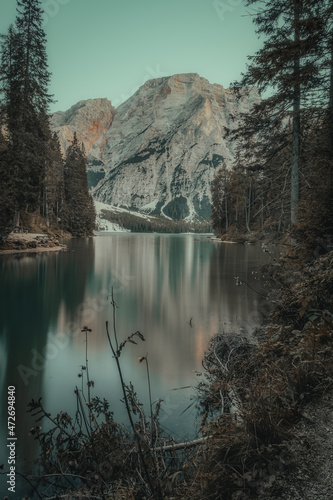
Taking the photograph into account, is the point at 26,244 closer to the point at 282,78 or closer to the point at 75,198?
the point at 282,78

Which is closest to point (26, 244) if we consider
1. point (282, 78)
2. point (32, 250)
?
point (32, 250)

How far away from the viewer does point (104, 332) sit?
7.17 meters

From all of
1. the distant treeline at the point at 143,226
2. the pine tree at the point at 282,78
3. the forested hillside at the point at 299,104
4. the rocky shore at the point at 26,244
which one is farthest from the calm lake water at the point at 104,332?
the distant treeline at the point at 143,226

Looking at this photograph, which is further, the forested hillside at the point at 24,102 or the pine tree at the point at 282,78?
the forested hillside at the point at 24,102

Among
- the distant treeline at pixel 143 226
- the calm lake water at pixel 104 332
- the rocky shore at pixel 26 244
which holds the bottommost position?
the calm lake water at pixel 104 332

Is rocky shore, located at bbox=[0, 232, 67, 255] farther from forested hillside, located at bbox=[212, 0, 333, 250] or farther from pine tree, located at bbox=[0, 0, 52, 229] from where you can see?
forested hillside, located at bbox=[212, 0, 333, 250]

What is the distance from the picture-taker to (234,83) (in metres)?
12.1

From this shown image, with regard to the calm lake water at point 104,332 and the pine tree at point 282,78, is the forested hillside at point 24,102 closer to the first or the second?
the calm lake water at point 104,332

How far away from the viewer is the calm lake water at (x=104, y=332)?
13.6 feet

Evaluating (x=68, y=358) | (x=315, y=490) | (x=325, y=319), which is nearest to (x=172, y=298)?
(x=68, y=358)

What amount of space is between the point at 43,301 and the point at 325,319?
862 cm

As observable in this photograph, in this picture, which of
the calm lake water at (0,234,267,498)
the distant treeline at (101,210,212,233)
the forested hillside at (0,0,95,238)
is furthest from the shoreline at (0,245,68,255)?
the distant treeline at (101,210,212,233)

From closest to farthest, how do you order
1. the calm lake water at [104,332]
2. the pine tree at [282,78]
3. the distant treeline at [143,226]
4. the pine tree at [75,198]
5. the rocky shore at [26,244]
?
the calm lake water at [104,332], the pine tree at [282,78], the rocky shore at [26,244], the pine tree at [75,198], the distant treeline at [143,226]

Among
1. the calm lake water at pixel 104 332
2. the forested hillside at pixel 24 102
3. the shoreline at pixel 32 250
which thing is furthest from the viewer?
the forested hillside at pixel 24 102
